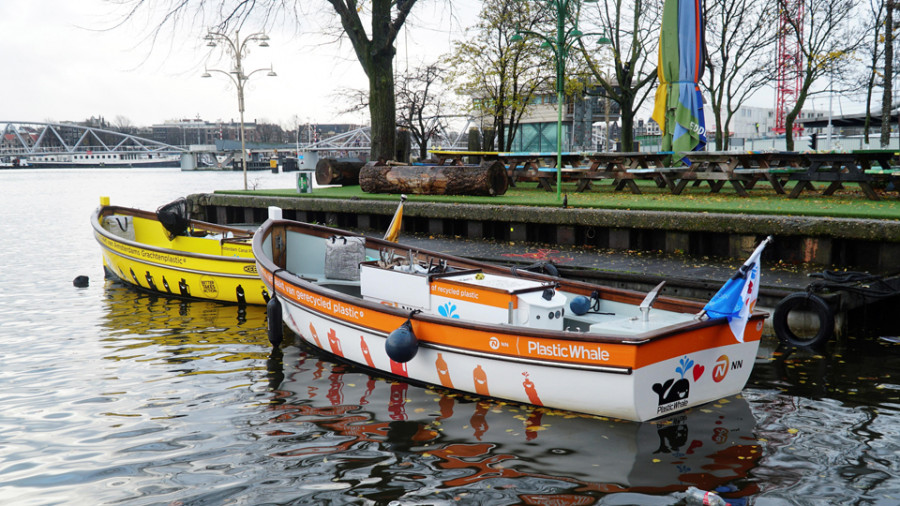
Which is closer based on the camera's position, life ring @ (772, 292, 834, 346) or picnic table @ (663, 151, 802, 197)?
life ring @ (772, 292, 834, 346)

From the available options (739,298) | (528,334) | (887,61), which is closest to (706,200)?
(739,298)

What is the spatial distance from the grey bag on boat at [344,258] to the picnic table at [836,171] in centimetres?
948

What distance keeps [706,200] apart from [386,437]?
10860 mm

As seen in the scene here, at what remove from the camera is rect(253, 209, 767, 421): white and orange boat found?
250 inches

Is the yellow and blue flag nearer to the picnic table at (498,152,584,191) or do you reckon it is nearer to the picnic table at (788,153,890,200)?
the picnic table at (788,153,890,200)

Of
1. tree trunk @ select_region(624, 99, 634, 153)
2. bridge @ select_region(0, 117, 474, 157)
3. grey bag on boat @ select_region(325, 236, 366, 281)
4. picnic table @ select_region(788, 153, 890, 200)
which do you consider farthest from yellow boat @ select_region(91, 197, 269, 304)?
bridge @ select_region(0, 117, 474, 157)

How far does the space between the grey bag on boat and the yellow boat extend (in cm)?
206

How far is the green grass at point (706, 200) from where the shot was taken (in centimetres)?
1216

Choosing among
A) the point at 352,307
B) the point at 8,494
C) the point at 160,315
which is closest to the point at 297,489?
the point at 8,494

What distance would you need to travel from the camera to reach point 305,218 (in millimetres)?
19562

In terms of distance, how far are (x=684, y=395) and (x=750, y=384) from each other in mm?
2124

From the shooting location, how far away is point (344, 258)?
11109 mm

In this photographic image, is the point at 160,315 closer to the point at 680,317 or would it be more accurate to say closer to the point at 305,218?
the point at 305,218

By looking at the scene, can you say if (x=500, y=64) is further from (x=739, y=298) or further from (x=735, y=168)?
(x=739, y=298)
